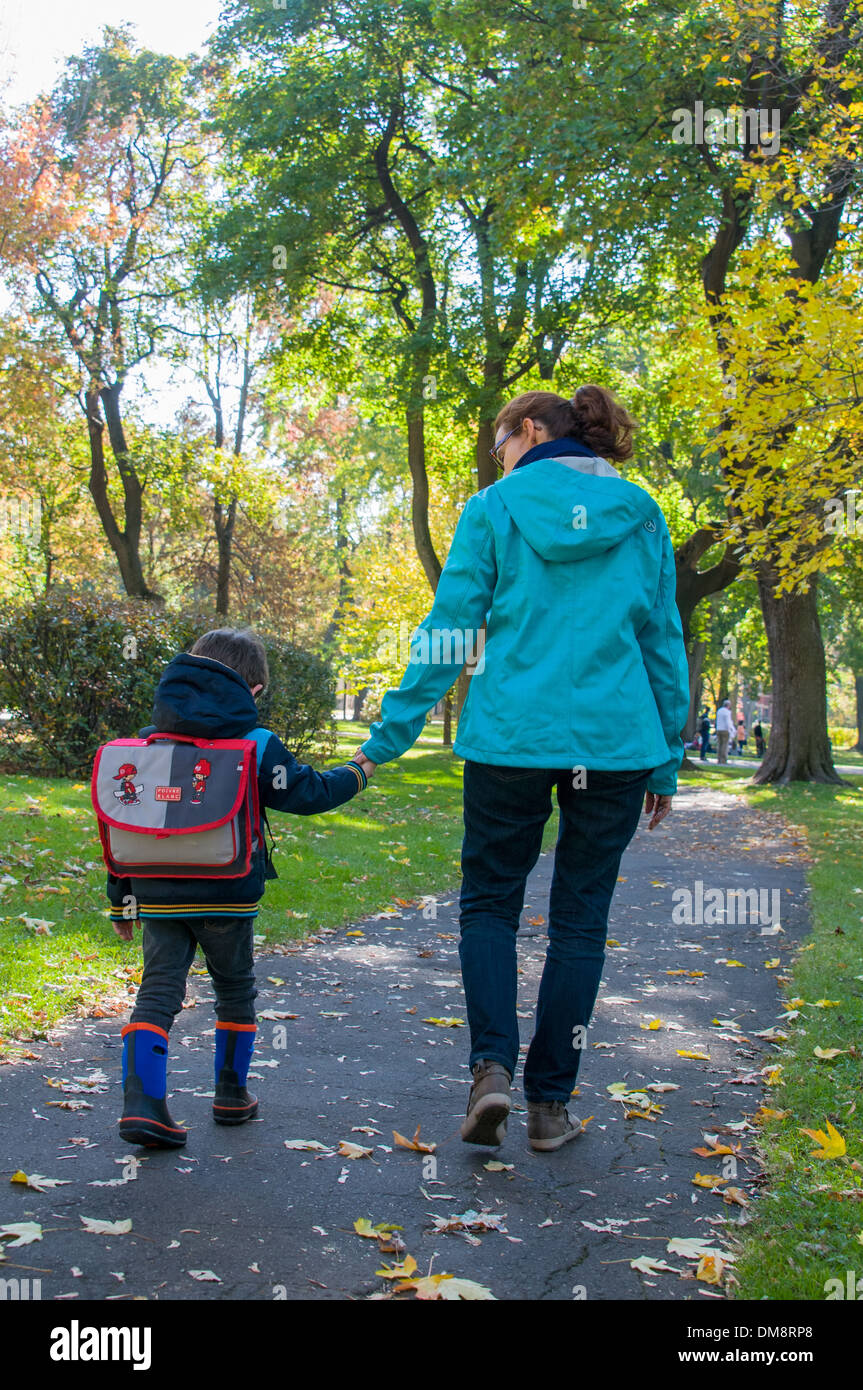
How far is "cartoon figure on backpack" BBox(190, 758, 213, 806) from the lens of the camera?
127 inches

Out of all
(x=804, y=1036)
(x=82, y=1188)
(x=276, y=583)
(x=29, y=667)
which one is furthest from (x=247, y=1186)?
(x=276, y=583)

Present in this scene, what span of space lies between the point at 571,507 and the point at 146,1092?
2.05m

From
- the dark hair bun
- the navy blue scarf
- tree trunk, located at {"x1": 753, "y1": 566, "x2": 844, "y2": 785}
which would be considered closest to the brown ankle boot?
the navy blue scarf

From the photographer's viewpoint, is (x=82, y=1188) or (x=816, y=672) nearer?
(x=82, y=1188)

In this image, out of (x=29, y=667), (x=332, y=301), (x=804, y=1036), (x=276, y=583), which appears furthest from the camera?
(x=276, y=583)

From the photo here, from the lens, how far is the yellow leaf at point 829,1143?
11.0ft

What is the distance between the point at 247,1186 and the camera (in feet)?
9.90

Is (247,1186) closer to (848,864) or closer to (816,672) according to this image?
(848,864)

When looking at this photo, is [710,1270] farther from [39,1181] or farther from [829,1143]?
[39,1181]

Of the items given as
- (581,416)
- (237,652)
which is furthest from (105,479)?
(581,416)

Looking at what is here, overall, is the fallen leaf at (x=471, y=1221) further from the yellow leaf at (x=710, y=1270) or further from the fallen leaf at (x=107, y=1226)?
the fallen leaf at (x=107, y=1226)

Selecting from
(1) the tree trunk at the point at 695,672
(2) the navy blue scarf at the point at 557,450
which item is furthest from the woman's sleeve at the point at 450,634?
(1) the tree trunk at the point at 695,672

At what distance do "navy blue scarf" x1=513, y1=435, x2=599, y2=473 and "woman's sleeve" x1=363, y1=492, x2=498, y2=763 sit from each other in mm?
240
